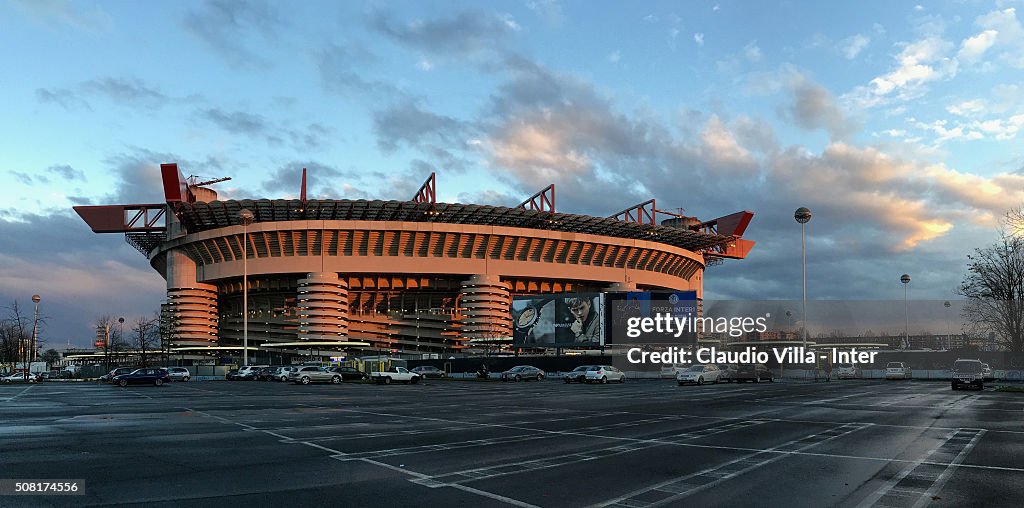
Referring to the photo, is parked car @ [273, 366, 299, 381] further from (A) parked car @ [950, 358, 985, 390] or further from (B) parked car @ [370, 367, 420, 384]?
(A) parked car @ [950, 358, 985, 390]

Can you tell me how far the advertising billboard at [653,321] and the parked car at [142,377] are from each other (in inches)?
Result: 1643

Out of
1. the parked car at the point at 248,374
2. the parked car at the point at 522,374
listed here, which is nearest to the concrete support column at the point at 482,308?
the parked car at the point at 522,374

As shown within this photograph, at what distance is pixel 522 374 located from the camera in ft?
208

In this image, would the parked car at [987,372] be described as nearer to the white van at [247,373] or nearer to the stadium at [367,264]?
the stadium at [367,264]

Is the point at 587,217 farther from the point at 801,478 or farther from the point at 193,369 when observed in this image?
the point at 801,478

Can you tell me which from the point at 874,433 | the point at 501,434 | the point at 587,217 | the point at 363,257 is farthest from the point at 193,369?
the point at 874,433

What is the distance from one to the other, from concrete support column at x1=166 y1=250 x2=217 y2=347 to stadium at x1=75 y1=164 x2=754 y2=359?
0.60 ft

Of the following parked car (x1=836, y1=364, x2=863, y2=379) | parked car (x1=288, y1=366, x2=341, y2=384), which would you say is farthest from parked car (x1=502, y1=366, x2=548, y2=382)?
parked car (x1=836, y1=364, x2=863, y2=379)

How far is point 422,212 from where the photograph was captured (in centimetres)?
9388

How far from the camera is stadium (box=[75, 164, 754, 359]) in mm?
93188

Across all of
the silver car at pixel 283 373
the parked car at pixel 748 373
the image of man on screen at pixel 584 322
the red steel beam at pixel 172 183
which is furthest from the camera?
the red steel beam at pixel 172 183

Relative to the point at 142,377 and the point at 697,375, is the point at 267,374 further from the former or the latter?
the point at 697,375

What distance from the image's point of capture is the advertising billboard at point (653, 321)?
75.5 metres

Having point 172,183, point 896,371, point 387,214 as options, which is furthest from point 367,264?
point 896,371
